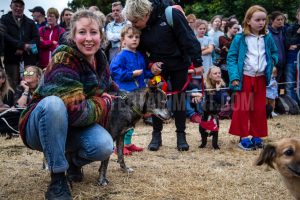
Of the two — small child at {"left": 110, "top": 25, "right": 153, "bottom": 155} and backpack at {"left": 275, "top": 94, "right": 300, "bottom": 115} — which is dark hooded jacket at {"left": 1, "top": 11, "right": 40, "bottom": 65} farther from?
backpack at {"left": 275, "top": 94, "right": 300, "bottom": 115}

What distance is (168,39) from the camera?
18.8 feet

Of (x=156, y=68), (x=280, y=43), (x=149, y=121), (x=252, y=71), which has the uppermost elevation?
(x=280, y=43)

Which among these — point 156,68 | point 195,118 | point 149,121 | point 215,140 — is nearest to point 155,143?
point 215,140

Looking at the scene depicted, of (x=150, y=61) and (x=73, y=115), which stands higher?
(x=150, y=61)

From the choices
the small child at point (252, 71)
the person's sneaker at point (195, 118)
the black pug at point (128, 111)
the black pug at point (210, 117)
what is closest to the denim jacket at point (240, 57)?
the small child at point (252, 71)

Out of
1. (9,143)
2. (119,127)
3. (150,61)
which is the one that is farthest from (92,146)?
(9,143)

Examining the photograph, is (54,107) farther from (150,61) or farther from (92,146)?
(150,61)

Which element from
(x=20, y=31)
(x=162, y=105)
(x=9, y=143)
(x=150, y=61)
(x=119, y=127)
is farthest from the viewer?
(x=20, y=31)

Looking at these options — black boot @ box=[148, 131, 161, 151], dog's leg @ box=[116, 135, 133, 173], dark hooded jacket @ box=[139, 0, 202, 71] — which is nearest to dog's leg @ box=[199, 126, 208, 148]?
black boot @ box=[148, 131, 161, 151]

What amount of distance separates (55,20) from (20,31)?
826mm

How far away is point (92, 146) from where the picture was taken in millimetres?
3734

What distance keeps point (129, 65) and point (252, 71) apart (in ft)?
5.76

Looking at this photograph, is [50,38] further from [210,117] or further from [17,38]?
[210,117]

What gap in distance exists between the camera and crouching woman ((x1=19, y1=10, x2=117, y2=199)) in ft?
11.5
